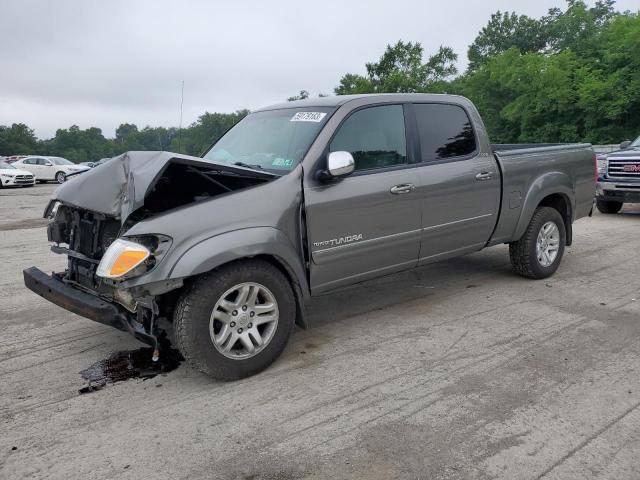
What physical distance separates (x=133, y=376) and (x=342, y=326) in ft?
5.66

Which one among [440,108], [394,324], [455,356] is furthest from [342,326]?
[440,108]

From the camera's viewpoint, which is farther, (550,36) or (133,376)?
(550,36)

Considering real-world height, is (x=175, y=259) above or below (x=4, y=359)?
above

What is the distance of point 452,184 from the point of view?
464 cm

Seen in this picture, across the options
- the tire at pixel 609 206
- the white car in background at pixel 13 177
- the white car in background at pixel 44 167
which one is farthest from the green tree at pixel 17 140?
the tire at pixel 609 206

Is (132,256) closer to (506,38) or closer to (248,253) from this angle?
(248,253)

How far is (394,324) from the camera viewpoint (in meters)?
4.50

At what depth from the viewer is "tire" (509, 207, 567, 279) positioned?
554cm

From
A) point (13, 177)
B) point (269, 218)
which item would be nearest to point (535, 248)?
point (269, 218)

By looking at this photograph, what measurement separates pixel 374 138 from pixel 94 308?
242cm

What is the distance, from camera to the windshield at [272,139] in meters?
4.00

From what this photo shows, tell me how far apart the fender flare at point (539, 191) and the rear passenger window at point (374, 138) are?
5.74 ft

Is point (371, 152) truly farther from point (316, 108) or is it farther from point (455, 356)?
point (455, 356)

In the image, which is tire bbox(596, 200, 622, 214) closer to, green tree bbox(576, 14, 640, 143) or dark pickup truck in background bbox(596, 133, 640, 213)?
dark pickup truck in background bbox(596, 133, 640, 213)
